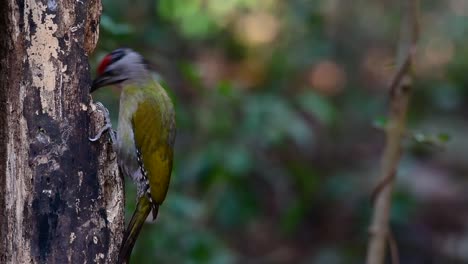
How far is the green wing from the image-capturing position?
14.0 ft

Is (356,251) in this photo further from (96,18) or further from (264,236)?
(96,18)

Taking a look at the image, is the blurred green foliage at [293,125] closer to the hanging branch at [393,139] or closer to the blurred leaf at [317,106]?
the blurred leaf at [317,106]

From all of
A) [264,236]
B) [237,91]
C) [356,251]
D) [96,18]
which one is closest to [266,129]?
[237,91]

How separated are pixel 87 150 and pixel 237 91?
2.82 metres

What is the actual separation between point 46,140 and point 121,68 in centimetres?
108

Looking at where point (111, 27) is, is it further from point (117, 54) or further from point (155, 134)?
point (155, 134)

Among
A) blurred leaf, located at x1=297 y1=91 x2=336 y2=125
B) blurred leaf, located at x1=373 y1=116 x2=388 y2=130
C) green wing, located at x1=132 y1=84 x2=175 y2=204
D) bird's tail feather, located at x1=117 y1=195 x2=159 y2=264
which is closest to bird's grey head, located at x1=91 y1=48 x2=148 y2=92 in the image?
green wing, located at x1=132 y1=84 x2=175 y2=204

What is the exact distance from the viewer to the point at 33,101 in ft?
11.5

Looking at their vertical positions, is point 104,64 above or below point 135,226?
above

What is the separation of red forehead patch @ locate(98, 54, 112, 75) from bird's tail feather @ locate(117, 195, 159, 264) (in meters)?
0.70

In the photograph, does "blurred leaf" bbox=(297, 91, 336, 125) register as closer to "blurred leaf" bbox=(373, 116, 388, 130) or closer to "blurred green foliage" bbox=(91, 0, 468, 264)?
"blurred green foliage" bbox=(91, 0, 468, 264)

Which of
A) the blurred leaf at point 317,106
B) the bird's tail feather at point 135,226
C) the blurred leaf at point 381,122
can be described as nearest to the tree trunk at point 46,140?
the bird's tail feather at point 135,226

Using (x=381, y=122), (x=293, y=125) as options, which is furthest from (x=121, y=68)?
(x=293, y=125)

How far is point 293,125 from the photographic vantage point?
6.38 m
